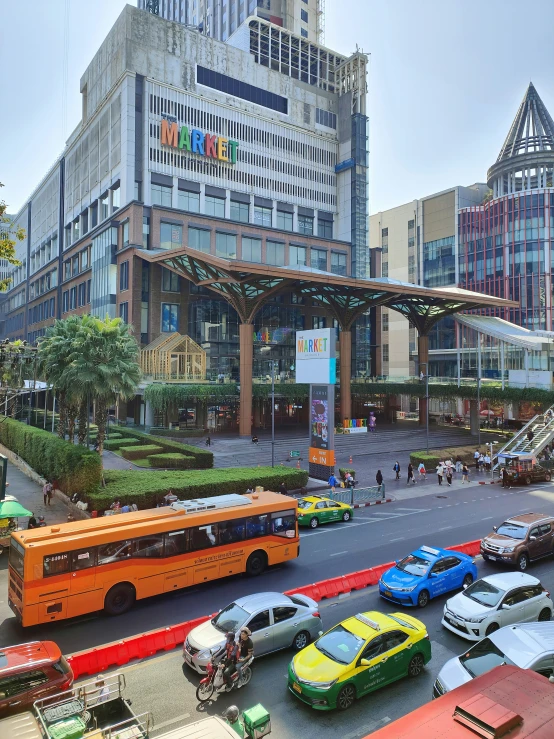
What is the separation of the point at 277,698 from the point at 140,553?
6451 mm

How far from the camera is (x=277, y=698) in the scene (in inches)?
428

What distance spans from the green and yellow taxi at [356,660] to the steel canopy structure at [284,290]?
38.2 m

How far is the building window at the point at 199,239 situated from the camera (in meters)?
68.1

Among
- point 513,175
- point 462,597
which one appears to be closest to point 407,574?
point 462,597

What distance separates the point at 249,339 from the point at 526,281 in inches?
2515

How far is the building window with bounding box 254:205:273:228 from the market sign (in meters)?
7.20

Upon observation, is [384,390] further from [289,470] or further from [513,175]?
[513,175]

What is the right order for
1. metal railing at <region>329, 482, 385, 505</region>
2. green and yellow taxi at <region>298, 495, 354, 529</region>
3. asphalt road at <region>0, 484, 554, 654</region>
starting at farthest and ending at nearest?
metal railing at <region>329, 482, 385, 505</region> < green and yellow taxi at <region>298, 495, 354, 529</region> < asphalt road at <region>0, 484, 554, 654</region>

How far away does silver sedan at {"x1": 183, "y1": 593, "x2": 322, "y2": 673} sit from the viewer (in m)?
11.8

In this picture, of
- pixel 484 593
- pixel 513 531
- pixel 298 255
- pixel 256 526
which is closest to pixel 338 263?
pixel 298 255

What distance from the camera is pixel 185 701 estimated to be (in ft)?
35.4

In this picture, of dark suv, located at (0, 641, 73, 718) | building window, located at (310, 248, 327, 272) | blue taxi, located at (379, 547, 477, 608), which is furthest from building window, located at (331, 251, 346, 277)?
dark suv, located at (0, 641, 73, 718)

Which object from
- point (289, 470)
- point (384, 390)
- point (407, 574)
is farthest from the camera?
point (384, 390)

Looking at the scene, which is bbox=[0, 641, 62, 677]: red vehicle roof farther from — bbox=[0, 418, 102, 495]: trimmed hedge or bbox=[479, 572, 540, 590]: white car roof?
bbox=[0, 418, 102, 495]: trimmed hedge
